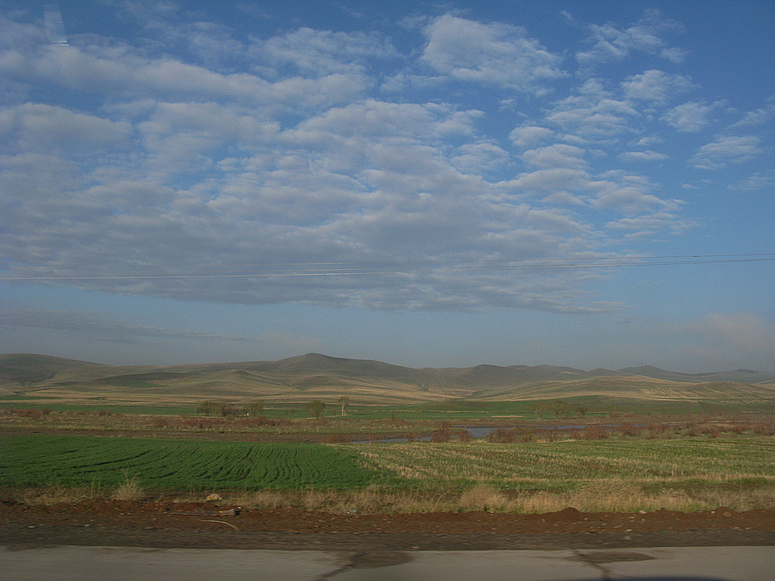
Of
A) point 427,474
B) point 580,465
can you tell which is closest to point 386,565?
point 427,474

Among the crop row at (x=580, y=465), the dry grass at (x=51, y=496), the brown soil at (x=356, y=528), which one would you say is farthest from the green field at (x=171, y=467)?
the brown soil at (x=356, y=528)

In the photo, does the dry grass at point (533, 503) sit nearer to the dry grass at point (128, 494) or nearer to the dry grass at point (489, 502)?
the dry grass at point (489, 502)

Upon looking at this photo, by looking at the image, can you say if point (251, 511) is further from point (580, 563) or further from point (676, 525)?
point (676, 525)

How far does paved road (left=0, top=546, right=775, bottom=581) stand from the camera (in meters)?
7.23

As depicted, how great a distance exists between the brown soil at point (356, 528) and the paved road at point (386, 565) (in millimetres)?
801

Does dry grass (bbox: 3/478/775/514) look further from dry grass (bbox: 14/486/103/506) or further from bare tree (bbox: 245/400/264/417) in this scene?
bare tree (bbox: 245/400/264/417)

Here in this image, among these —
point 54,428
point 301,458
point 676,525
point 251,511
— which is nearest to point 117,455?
point 301,458

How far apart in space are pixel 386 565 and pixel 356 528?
Result: 3969mm

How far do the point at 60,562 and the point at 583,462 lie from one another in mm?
32755

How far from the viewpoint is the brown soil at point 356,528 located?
987cm

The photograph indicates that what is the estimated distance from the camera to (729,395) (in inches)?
7210

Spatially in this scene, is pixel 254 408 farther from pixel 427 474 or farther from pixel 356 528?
pixel 356 528

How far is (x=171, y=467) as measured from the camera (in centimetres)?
2922

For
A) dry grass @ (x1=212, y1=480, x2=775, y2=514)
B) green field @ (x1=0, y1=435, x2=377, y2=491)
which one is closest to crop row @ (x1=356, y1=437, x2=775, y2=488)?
green field @ (x1=0, y1=435, x2=377, y2=491)
